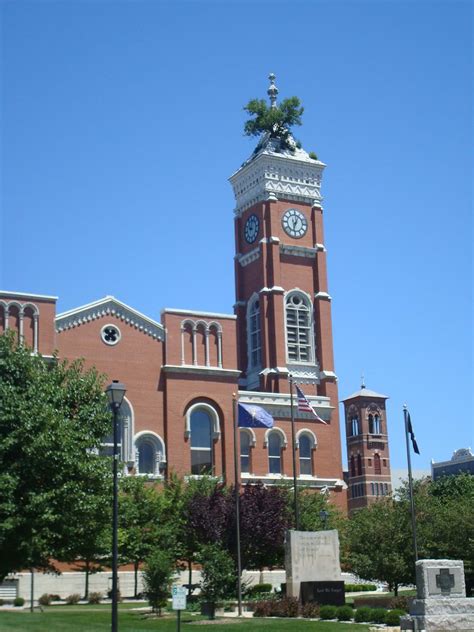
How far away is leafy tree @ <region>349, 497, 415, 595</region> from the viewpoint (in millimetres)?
46344

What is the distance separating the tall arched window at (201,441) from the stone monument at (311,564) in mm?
24200

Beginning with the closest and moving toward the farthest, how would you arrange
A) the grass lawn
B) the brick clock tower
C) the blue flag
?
the grass lawn, the blue flag, the brick clock tower

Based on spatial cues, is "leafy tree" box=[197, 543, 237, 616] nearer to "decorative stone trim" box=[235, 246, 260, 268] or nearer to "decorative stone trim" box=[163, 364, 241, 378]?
"decorative stone trim" box=[163, 364, 241, 378]

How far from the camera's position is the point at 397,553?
46.9 meters

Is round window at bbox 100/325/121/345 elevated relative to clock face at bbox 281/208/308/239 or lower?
lower

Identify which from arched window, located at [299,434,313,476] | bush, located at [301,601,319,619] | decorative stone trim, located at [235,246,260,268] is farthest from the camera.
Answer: decorative stone trim, located at [235,246,260,268]

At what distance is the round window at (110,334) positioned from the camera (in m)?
63.9

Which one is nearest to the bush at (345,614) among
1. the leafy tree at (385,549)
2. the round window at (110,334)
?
the leafy tree at (385,549)

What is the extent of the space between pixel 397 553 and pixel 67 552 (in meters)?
18.7

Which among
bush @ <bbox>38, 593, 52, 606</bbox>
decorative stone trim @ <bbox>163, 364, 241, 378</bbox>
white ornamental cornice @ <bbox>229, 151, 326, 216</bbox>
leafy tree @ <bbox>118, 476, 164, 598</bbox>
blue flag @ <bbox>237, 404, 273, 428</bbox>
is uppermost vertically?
white ornamental cornice @ <bbox>229, 151, 326, 216</bbox>

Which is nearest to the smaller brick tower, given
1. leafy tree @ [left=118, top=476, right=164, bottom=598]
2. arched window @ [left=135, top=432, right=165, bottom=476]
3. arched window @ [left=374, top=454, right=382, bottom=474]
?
arched window @ [left=374, top=454, right=382, bottom=474]

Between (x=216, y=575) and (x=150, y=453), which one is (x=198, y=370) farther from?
(x=216, y=575)

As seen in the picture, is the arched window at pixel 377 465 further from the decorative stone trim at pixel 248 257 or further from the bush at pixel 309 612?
the bush at pixel 309 612

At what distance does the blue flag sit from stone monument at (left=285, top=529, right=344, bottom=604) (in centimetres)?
871
